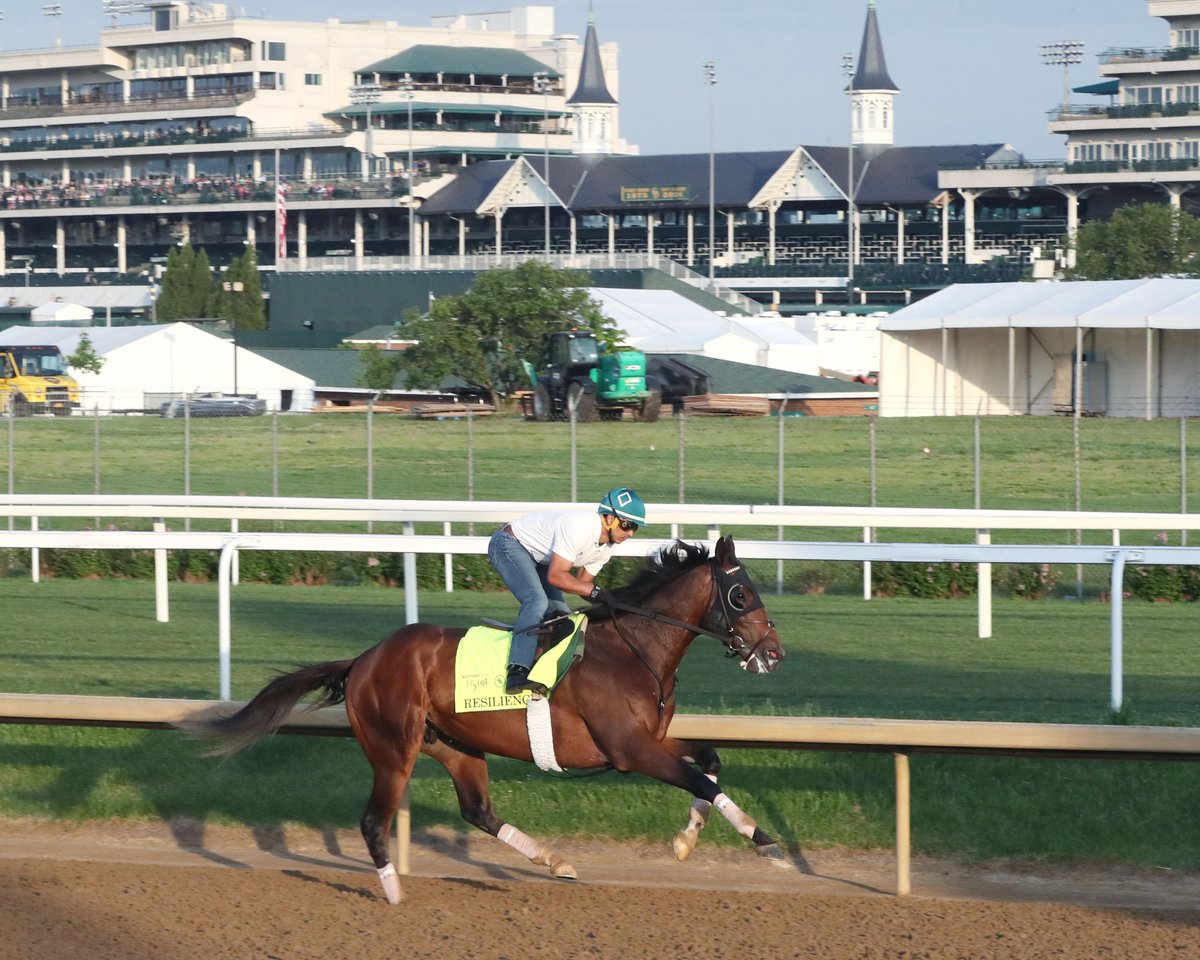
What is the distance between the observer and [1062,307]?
114 ft

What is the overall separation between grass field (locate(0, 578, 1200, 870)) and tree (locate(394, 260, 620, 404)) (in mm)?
25944

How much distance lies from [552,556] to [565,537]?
0.09 meters

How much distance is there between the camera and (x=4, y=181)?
358ft

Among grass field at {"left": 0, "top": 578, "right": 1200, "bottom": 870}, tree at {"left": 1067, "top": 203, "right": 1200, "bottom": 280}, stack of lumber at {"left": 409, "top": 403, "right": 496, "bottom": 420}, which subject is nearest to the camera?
grass field at {"left": 0, "top": 578, "right": 1200, "bottom": 870}

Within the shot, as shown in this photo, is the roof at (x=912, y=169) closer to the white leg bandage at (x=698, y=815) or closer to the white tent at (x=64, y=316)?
the white tent at (x=64, y=316)

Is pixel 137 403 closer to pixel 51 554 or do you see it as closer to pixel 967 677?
pixel 51 554

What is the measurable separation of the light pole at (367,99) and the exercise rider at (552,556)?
90309 millimetres

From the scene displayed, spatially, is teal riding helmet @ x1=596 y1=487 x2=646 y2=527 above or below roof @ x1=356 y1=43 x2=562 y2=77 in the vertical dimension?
below

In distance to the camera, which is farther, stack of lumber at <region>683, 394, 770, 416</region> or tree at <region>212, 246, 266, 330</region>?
tree at <region>212, 246, 266, 330</region>

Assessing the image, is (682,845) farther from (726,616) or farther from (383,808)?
(383,808)

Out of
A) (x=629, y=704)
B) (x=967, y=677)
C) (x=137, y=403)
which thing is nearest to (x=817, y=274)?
(x=137, y=403)

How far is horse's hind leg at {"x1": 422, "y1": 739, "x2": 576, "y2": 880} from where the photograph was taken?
630 centimetres

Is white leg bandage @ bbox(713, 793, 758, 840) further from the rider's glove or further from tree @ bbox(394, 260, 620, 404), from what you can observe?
tree @ bbox(394, 260, 620, 404)

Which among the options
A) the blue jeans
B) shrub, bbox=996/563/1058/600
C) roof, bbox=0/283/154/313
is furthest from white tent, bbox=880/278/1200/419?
roof, bbox=0/283/154/313
